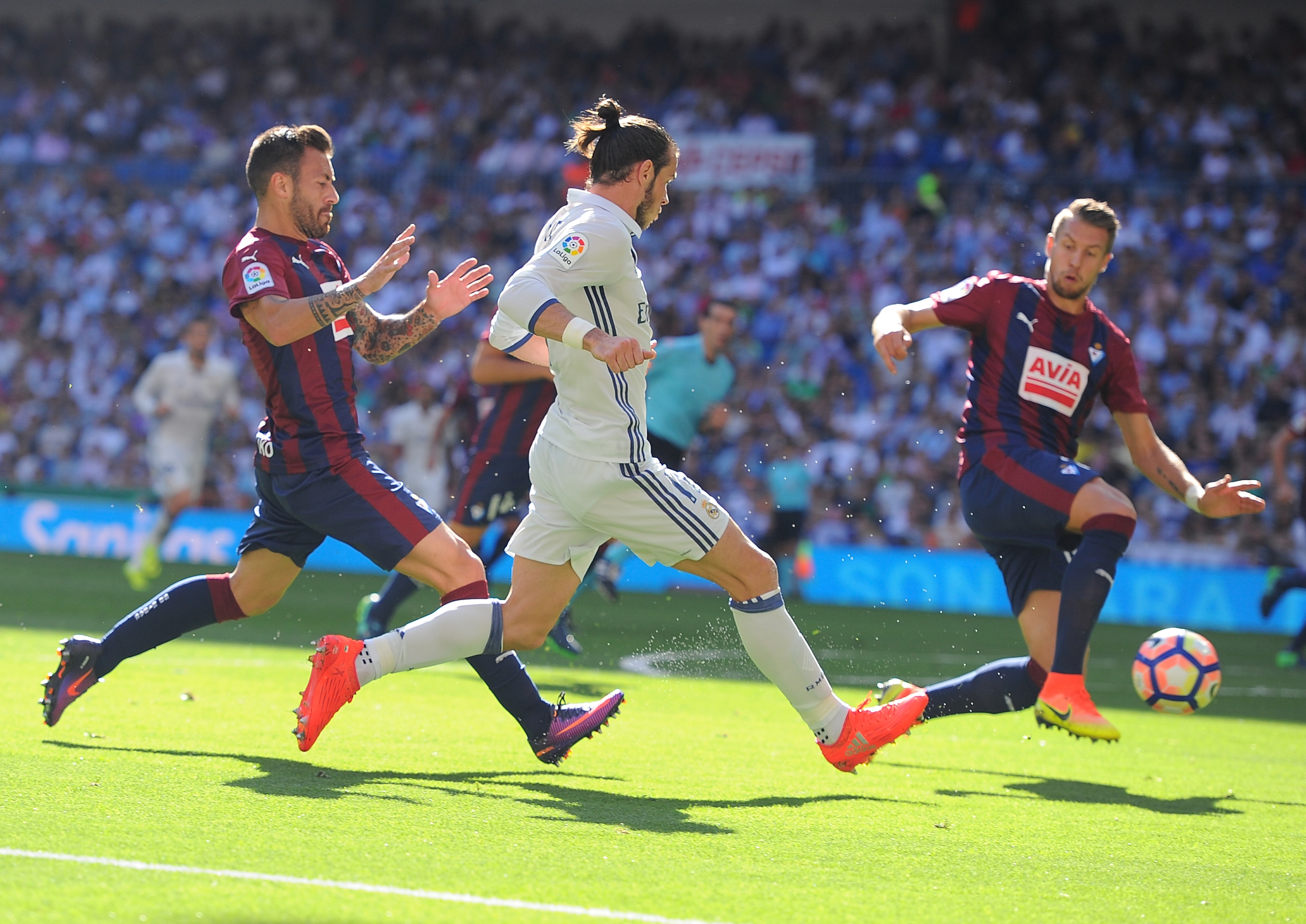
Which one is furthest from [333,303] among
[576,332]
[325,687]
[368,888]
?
[368,888]

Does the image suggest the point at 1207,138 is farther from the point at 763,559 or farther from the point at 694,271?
the point at 763,559

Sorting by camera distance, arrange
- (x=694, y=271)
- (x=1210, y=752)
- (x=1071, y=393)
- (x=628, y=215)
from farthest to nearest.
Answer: (x=694, y=271) < (x=1210, y=752) < (x=1071, y=393) < (x=628, y=215)

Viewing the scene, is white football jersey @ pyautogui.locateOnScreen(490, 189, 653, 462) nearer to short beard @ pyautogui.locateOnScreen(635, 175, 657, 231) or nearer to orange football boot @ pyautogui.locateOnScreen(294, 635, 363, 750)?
short beard @ pyautogui.locateOnScreen(635, 175, 657, 231)

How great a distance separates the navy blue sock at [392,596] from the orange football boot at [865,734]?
3.31 m

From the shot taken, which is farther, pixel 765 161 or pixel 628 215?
pixel 765 161

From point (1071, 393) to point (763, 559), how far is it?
5.35ft

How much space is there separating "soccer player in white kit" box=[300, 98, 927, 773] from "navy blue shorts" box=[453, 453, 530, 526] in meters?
3.04

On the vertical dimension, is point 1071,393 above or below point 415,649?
above

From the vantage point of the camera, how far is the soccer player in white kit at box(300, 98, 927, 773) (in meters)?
4.73

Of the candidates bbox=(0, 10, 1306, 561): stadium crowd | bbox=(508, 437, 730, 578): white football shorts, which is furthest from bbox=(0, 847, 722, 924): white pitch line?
bbox=(0, 10, 1306, 561): stadium crowd

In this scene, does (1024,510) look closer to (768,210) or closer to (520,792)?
(520,792)

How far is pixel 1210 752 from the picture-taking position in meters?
6.83

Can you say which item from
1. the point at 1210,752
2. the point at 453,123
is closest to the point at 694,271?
the point at 453,123

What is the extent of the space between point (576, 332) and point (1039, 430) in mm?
2299
